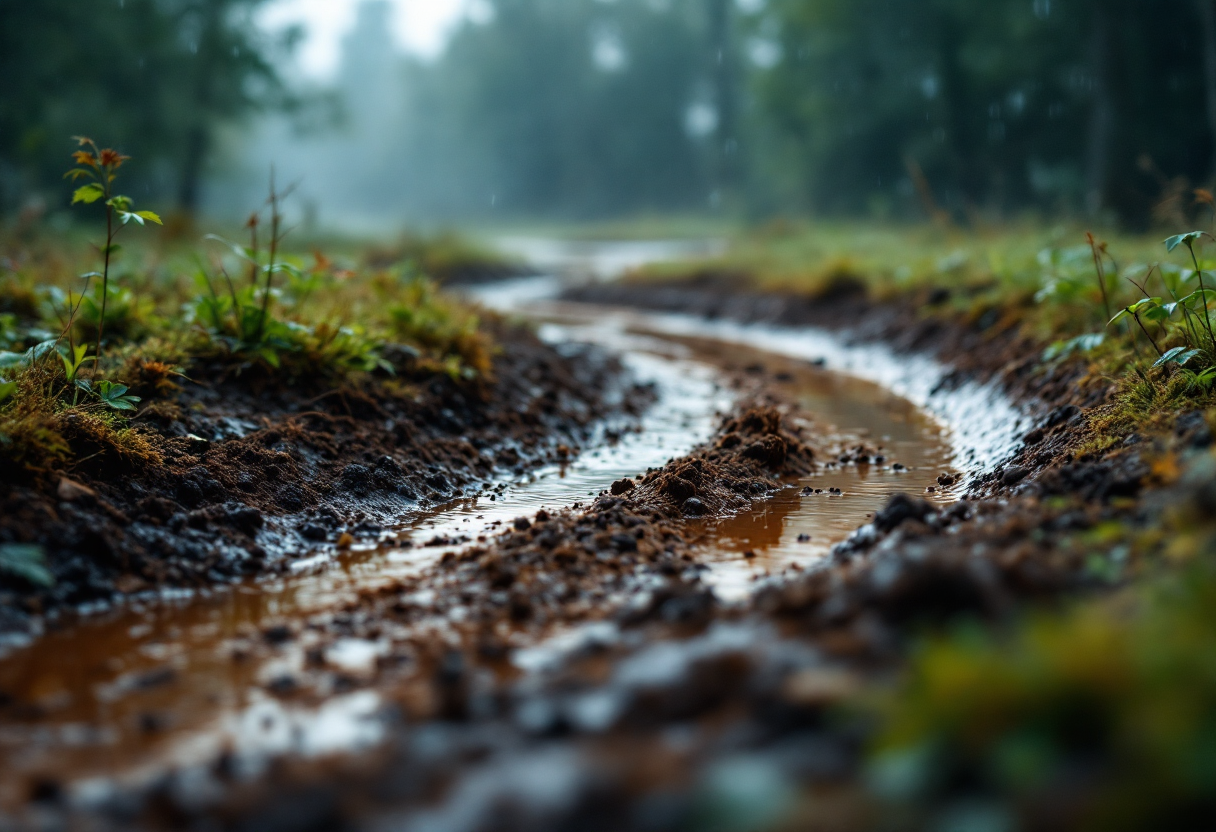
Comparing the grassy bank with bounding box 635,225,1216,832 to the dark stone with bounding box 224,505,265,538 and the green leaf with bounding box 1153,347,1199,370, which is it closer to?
the green leaf with bounding box 1153,347,1199,370

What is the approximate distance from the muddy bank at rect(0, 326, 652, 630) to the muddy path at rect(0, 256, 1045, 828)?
169mm

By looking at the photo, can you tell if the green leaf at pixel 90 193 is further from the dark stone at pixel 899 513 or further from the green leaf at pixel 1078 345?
the green leaf at pixel 1078 345

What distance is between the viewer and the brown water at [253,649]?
2.41 metres

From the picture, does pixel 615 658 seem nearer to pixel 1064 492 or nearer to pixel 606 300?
pixel 1064 492

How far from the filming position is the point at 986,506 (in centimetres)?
367

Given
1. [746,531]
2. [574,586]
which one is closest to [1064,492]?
[746,531]

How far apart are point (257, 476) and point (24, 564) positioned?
1279mm

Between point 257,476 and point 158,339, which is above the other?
point 158,339

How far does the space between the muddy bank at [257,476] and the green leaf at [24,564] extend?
0.04 m

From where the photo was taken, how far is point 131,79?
2231 centimetres

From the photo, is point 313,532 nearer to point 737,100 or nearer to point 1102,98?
point 1102,98

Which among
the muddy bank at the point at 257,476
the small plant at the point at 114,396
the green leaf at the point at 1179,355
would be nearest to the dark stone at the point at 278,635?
the muddy bank at the point at 257,476

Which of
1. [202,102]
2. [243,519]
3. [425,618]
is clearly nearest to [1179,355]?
[425,618]

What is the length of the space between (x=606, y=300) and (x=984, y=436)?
1195 cm
